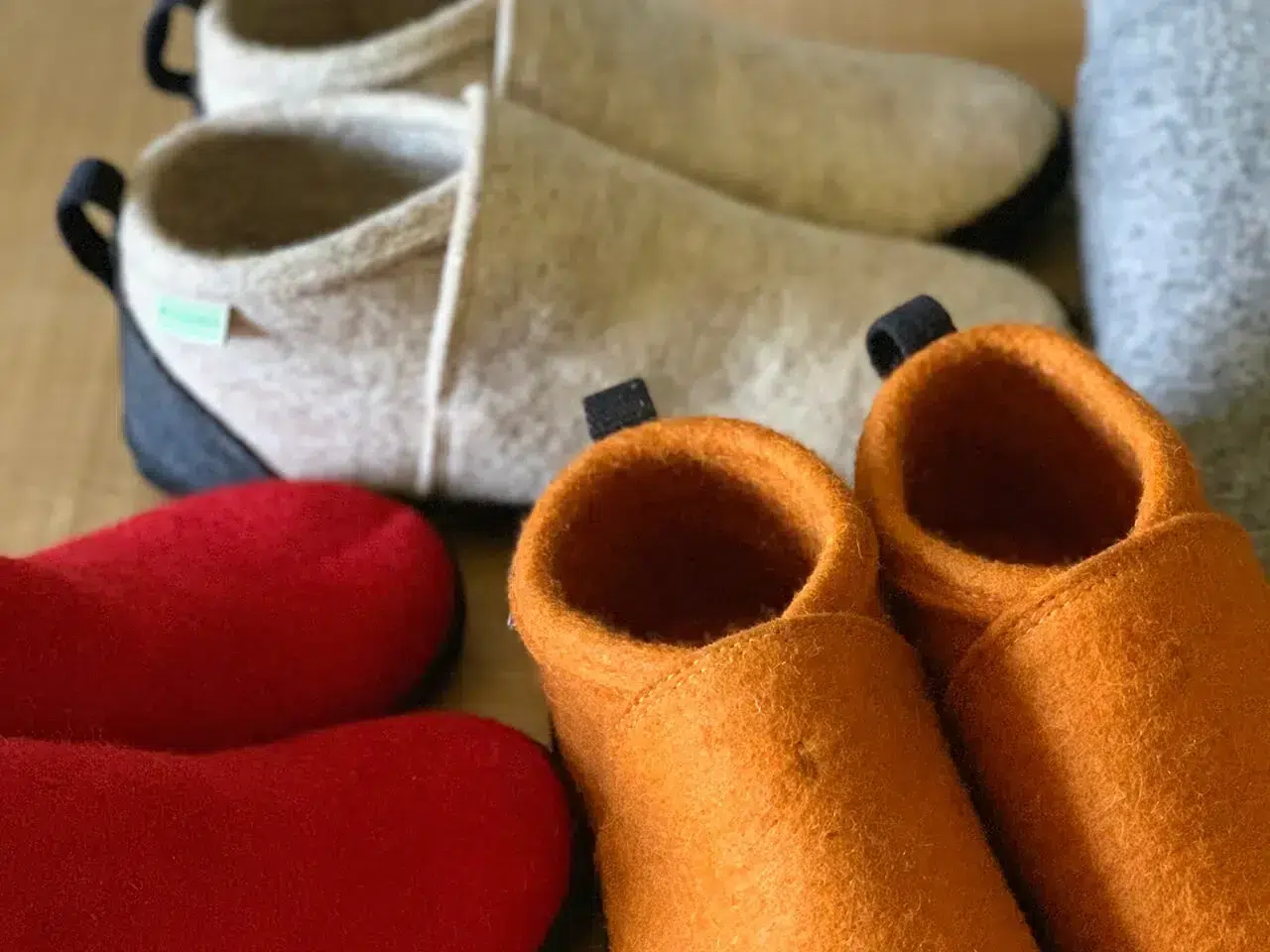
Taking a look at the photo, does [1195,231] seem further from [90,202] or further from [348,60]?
[90,202]

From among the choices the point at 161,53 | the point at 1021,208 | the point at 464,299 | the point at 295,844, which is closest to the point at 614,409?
the point at 464,299

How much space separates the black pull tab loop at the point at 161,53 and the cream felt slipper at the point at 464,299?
168 millimetres

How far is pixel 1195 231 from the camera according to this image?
62 centimetres

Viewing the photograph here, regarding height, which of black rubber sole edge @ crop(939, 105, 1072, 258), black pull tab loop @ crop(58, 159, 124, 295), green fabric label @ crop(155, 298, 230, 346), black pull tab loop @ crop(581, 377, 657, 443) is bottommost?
black rubber sole edge @ crop(939, 105, 1072, 258)

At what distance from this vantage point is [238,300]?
0.59 metres

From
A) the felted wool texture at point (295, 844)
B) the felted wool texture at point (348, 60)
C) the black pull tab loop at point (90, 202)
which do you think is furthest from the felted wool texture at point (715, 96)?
the felted wool texture at point (295, 844)

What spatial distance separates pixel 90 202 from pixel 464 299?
8.4 inches

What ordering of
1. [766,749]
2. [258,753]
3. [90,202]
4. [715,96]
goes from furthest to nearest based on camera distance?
1. [715,96]
2. [90,202]
3. [258,753]
4. [766,749]

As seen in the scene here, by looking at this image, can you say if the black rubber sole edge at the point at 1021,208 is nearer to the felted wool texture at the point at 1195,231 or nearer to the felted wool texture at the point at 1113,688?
the felted wool texture at the point at 1195,231

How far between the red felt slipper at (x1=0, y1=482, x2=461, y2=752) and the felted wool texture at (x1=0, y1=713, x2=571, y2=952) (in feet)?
0.13

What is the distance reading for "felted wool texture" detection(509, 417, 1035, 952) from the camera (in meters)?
0.40

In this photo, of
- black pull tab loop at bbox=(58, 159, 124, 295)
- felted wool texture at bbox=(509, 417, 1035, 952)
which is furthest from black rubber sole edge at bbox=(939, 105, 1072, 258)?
black pull tab loop at bbox=(58, 159, 124, 295)

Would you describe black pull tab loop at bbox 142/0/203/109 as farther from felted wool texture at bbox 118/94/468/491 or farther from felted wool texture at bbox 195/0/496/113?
felted wool texture at bbox 118/94/468/491

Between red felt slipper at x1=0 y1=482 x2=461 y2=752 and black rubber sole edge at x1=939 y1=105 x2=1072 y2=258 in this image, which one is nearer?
red felt slipper at x1=0 y1=482 x2=461 y2=752
